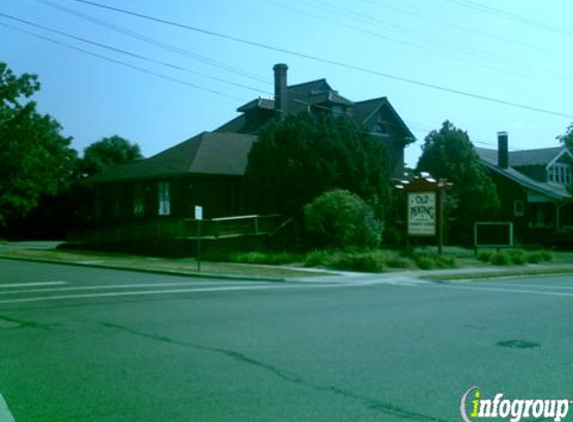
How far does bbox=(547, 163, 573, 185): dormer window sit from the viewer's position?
52969 mm

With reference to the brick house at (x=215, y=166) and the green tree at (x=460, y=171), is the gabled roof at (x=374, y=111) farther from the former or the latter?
the green tree at (x=460, y=171)

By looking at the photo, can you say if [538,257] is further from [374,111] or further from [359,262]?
[374,111]

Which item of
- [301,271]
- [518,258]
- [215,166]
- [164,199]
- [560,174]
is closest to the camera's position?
[301,271]

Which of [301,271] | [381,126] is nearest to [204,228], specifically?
[301,271]

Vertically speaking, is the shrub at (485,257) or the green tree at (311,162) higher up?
the green tree at (311,162)

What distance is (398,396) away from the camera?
703 cm

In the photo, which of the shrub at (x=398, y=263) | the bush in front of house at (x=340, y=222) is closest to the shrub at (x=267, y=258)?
the bush in front of house at (x=340, y=222)

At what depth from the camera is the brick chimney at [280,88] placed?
41250 mm

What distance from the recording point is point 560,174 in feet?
176

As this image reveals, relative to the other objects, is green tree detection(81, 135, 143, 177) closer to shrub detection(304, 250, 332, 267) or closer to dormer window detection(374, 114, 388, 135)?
dormer window detection(374, 114, 388, 135)

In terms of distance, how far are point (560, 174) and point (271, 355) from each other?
1950 inches

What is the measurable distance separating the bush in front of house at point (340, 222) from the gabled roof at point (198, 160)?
754cm

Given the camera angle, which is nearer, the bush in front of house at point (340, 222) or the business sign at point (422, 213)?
the business sign at point (422, 213)

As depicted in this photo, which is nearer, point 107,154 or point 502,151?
point 502,151
